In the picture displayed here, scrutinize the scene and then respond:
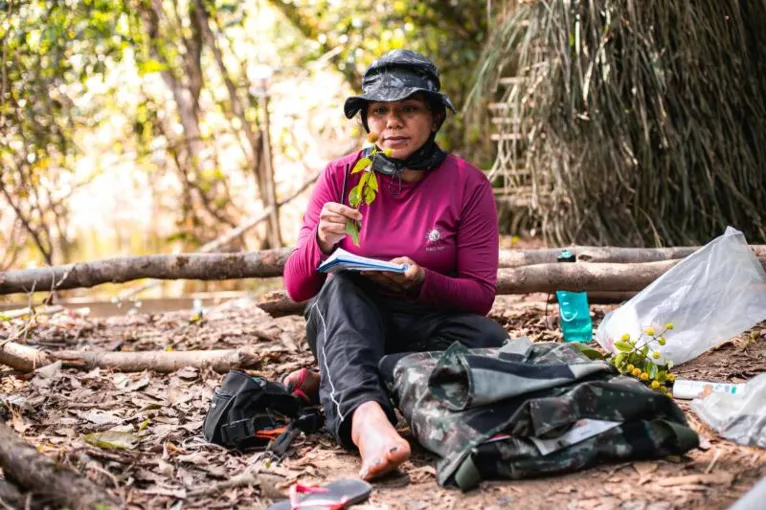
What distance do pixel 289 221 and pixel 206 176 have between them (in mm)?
1211

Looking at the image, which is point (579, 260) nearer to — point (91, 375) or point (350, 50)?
point (91, 375)

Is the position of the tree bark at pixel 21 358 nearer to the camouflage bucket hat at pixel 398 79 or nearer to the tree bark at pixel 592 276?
the camouflage bucket hat at pixel 398 79

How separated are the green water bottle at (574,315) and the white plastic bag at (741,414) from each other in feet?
4.11

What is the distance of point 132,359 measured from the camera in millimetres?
3887

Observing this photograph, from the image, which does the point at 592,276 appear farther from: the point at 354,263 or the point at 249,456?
the point at 249,456

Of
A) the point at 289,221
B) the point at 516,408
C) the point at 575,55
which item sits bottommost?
the point at 289,221

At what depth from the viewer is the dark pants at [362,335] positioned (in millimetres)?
2723

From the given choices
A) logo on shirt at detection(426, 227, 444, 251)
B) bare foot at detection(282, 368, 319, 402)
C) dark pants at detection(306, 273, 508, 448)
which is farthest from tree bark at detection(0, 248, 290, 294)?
logo on shirt at detection(426, 227, 444, 251)

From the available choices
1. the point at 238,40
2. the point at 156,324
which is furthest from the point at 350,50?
the point at 156,324

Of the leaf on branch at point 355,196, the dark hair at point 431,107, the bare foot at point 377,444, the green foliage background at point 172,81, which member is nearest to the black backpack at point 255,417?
the bare foot at point 377,444

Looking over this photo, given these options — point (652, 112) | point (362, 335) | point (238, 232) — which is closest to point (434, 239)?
point (362, 335)

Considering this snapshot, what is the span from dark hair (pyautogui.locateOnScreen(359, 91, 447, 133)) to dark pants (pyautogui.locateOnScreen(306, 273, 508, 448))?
2.23 ft

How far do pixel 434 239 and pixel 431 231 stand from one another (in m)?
0.04

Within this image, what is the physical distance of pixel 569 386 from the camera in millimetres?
2471
